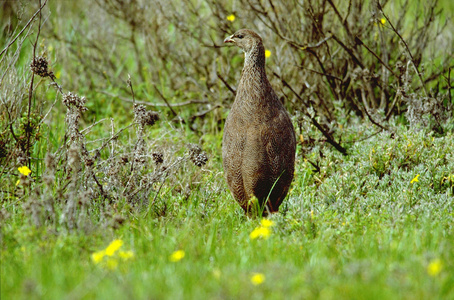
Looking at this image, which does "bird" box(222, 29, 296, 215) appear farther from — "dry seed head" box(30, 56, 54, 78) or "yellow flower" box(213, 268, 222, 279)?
"dry seed head" box(30, 56, 54, 78)

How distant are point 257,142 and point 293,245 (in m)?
0.81

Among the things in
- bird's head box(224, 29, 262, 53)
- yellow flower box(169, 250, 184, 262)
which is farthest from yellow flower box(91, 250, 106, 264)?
bird's head box(224, 29, 262, 53)

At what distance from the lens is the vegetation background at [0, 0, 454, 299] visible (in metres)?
2.76

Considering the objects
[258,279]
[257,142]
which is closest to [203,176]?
[257,142]

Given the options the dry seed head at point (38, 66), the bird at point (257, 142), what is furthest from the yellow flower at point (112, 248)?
the dry seed head at point (38, 66)

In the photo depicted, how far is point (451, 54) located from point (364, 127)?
1.42 meters

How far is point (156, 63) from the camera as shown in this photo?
23.9ft

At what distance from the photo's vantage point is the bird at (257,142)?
12.8 feet

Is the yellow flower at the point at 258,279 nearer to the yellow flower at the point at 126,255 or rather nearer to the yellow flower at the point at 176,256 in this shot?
the yellow flower at the point at 176,256

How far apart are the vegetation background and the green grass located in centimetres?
1

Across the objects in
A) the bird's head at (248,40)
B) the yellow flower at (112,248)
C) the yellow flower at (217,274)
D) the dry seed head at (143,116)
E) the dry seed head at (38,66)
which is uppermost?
the bird's head at (248,40)

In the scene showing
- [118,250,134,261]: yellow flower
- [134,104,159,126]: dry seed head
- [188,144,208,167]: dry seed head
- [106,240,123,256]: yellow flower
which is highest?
[134,104,159,126]: dry seed head

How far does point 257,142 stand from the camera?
3898 mm

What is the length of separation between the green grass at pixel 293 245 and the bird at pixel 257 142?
204 mm
